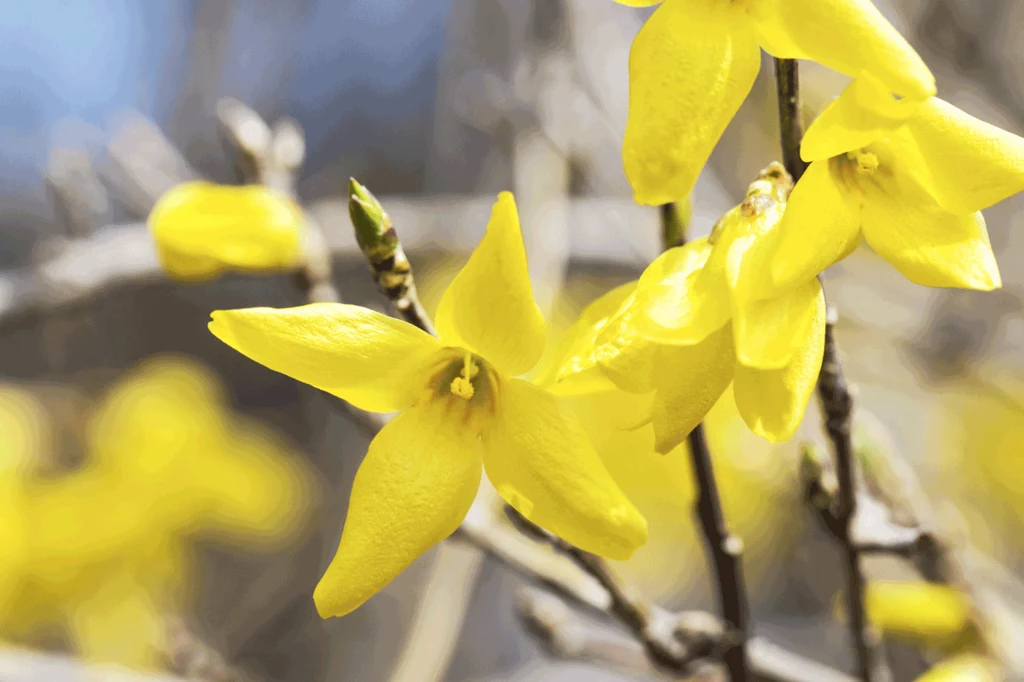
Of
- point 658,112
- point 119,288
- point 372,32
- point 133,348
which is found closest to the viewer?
Answer: point 658,112

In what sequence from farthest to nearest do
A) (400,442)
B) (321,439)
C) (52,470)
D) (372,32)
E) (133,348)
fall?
(372,32), (133,348), (321,439), (52,470), (400,442)

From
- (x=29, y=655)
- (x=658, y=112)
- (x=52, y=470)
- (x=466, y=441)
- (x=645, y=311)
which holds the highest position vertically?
(x=658, y=112)

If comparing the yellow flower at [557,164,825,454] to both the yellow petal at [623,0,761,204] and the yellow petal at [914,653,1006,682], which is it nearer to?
the yellow petal at [623,0,761,204]

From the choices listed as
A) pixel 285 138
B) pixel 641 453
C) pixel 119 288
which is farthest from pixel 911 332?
pixel 119 288

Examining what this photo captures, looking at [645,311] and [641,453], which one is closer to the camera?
[645,311]

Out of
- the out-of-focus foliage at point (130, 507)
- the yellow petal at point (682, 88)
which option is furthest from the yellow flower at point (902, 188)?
the out-of-focus foliage at point (130, 507)

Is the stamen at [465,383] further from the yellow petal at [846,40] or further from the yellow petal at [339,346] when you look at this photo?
the yellow petal at [846,40]

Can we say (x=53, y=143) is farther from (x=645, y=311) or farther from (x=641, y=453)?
(x=645, y=311)

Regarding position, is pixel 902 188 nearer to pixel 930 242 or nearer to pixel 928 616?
pixel 930 242

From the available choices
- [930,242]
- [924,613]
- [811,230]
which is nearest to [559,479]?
[811,230]
